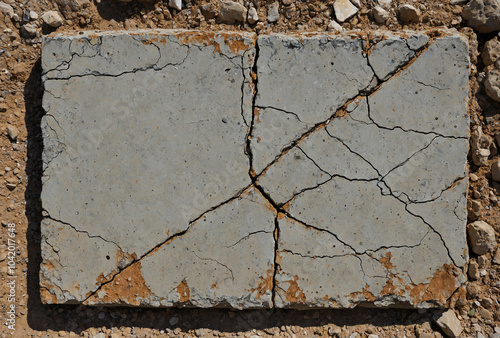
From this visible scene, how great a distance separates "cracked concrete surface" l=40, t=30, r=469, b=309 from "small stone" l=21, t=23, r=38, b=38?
2.55 ft

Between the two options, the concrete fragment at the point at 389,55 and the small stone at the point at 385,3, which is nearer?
the concrete fragment at the point at 389,55

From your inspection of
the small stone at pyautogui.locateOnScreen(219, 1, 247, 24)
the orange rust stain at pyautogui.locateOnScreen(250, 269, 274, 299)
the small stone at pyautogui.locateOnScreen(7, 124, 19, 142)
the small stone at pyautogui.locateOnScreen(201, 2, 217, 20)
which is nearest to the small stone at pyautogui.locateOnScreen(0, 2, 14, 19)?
the small stone at pyautogui.locateOnScreen(7, 124, 19, 142)

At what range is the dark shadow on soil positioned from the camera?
6.75 feet

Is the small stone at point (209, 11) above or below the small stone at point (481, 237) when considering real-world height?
above

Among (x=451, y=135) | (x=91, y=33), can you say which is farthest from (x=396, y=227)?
(x=91, y=33)

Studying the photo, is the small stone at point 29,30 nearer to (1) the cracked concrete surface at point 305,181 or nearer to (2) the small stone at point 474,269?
(1) the cracked concrete surface at point 305,181

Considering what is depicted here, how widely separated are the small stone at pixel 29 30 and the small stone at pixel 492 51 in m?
2.58

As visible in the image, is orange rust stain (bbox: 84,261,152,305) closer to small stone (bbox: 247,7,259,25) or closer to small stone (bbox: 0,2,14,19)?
small stone (bbox: 247,7,259,25)

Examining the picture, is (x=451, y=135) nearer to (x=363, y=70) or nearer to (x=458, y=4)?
(x=363, y=70)

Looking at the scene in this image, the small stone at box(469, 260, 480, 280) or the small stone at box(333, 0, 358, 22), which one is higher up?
the small stone at box(333, 0, 358, 22)

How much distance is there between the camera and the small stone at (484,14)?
2.05 m

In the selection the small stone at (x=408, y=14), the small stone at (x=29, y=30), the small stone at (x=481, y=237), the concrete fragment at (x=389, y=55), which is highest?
the small stone at (x=29, y=30)

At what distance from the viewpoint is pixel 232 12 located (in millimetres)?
2098

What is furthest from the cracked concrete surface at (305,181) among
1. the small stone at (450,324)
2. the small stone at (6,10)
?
the small stone at (6,10)
